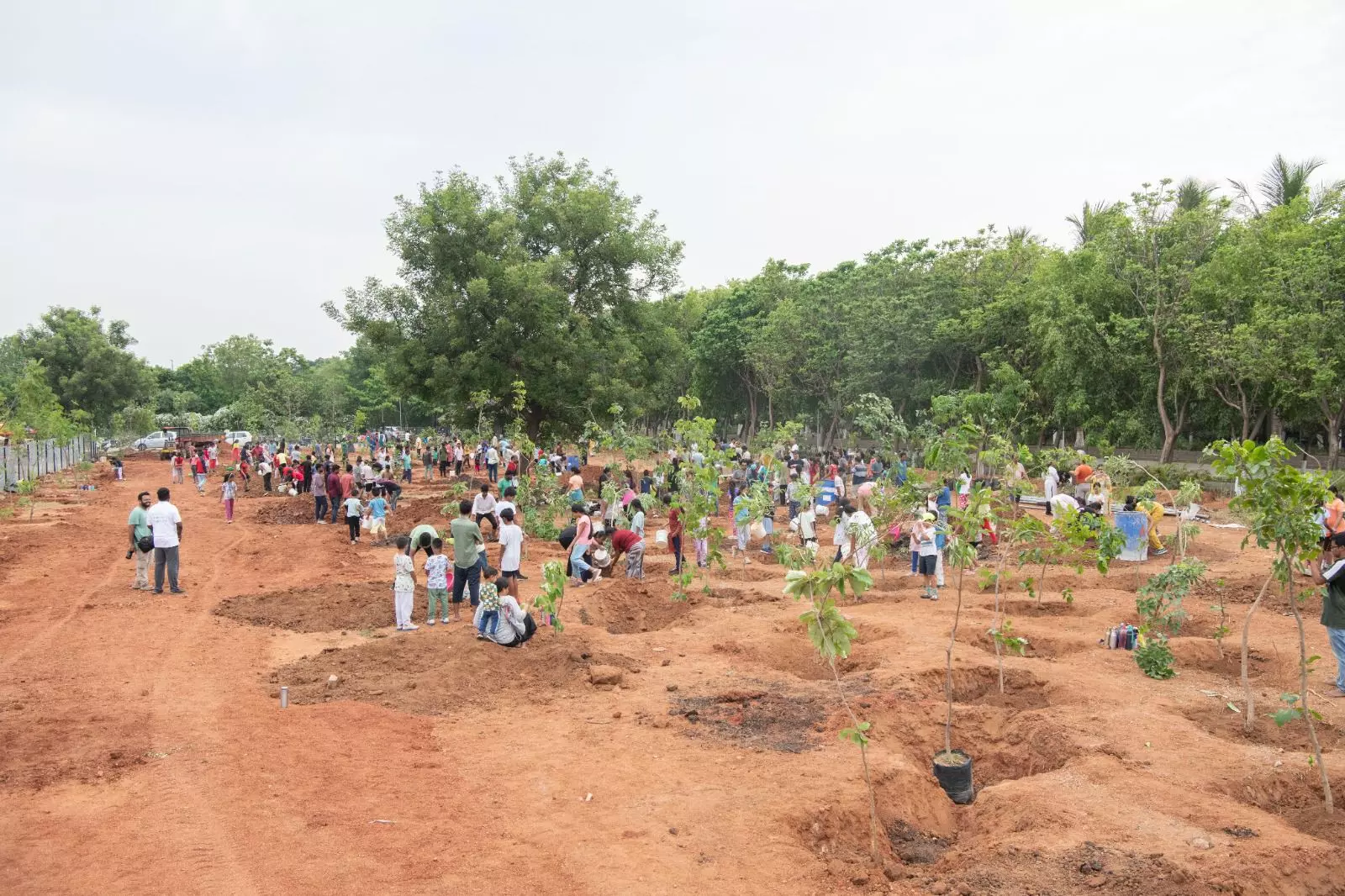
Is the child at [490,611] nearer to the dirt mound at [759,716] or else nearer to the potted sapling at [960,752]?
the dirt mound at [759,716]

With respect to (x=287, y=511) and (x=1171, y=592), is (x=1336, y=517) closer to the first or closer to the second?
(x=1171, y=592)

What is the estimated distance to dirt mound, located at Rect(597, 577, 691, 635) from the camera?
12.0 m

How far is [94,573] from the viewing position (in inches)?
598

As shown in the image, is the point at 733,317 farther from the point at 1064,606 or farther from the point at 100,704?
the point at 100,704

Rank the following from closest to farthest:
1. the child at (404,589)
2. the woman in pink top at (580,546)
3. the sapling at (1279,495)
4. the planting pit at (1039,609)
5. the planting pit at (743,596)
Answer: the sapling at (1279,495)
the child at (404,589)
the planting pit at (1039,609)
the planting pit at (743,596)
the woman in pink top at (580,546)

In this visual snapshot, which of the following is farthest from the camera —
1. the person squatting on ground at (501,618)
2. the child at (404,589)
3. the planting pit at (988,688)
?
the child at (404,589)

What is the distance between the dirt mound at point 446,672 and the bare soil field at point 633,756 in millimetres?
47

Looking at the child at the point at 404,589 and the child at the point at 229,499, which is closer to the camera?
the child at the point at 404,589

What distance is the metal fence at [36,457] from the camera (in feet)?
90.4

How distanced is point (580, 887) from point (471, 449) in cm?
3073

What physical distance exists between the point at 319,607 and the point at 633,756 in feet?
23.4

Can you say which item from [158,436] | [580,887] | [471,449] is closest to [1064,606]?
[580,887]

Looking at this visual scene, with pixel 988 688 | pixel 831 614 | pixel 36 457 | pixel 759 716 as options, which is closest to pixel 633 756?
pixel 759 716

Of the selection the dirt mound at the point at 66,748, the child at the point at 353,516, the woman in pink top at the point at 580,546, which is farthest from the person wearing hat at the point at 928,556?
the child at the point at 353,516
